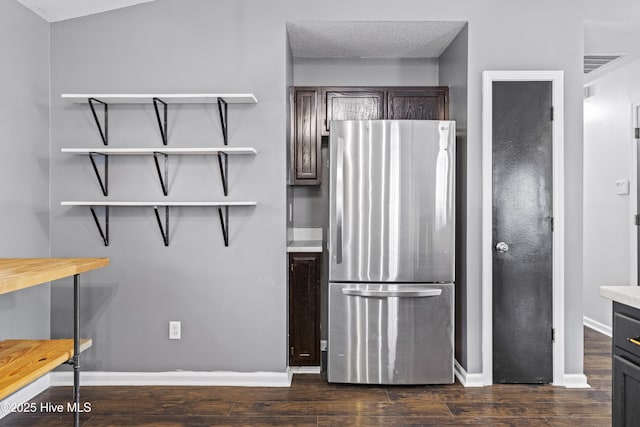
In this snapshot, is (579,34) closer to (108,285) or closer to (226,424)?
(226,424)

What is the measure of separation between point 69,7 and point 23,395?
93.1 inches

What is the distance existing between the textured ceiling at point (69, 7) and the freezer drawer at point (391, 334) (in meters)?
2.26

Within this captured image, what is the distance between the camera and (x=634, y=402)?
62.6 inches

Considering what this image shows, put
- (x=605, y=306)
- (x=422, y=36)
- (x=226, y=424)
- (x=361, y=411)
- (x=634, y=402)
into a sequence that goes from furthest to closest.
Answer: (x=605, y=306)
(x=422, y=36)
(x=361, y=411)
(x=226, y=424)
(x=634, y=402)

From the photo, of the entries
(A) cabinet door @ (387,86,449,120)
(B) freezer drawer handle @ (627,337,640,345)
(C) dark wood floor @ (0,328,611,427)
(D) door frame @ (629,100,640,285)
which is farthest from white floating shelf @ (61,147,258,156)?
(D) door frame @ (629,100,640,285)

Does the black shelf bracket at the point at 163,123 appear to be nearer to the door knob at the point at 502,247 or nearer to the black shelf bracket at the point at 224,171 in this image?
the black shelf bracket at the point at 224,171

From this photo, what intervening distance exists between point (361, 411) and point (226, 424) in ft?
2.50

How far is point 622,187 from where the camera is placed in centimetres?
422

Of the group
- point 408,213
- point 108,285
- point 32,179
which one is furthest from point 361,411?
point 32,179

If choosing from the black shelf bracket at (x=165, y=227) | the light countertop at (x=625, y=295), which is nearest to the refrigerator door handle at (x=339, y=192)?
the black shelf bracket at (x=165, y=227)

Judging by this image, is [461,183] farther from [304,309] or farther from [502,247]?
[304,309]

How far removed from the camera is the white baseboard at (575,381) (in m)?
3.11

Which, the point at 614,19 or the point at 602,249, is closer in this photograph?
the point at 614,19

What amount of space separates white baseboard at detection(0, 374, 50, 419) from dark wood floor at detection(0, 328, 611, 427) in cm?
5
